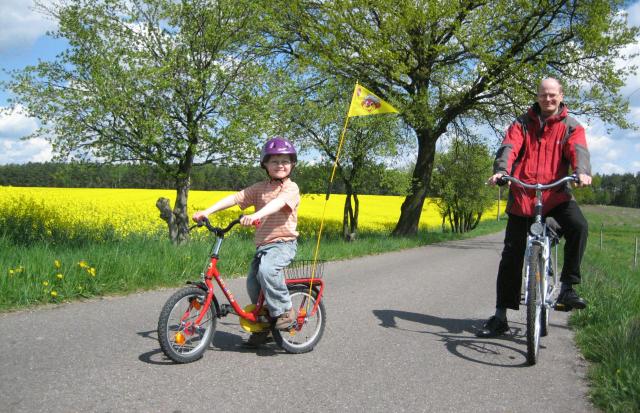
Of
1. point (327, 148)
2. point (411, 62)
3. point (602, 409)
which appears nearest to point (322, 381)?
point (602, 409)

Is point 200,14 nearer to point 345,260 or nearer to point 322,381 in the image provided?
point 345,260

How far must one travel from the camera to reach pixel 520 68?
55.4ft

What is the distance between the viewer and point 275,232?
420cm

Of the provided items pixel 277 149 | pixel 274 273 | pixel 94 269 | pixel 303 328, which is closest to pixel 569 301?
pixel 303 328

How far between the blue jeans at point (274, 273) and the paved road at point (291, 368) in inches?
17.0

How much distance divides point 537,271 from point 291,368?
207 cm

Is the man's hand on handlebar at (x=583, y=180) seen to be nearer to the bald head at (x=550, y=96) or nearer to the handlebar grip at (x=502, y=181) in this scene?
the handlebar grip at (x=502, y=181)

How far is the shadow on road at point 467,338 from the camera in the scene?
4324 millimetres

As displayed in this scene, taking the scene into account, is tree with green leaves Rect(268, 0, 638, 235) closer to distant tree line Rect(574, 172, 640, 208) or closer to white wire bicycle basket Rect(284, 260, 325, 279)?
white wire bicycle basket Rect(284, 260, 325, 279)

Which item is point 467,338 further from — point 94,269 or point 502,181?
point 94,269

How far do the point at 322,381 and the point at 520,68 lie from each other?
15.7m

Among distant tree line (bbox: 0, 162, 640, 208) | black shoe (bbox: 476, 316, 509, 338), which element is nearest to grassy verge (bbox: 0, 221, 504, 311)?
distant tree line (bbox: 0, 162, 640, 208)

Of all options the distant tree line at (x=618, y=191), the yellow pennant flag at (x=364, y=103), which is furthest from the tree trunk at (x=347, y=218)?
the distant tree line at (x=618, y=191)

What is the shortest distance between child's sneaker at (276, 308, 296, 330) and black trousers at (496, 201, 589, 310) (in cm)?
202
